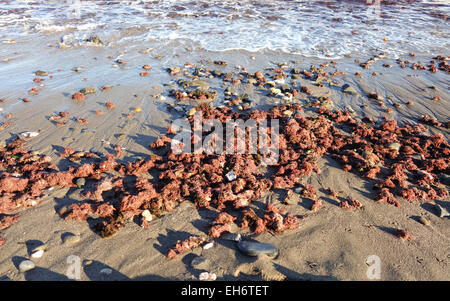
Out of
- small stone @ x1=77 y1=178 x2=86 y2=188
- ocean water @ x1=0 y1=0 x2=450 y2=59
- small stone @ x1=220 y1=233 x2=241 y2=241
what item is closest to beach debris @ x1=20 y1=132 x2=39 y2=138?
small stone @ x1=77 y1=178 x2=86 y2=188

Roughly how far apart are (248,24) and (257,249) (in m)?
21.3

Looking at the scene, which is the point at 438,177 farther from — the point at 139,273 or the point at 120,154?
the point at 120,154

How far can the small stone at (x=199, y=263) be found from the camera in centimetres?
475

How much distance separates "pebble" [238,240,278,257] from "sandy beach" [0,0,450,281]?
127mm

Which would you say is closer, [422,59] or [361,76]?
[361,76]

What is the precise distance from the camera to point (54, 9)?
26.3m

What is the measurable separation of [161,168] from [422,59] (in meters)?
16.1

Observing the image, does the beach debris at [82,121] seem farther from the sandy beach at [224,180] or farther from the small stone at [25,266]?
the small stone at [25,266]

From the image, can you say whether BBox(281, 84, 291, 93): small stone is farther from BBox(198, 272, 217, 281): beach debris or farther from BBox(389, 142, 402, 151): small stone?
BBox(198, 272, 217, 281): beach debris

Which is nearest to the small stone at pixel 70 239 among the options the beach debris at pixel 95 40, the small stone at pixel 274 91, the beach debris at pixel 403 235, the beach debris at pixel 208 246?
the beach debris at pixel 208 246

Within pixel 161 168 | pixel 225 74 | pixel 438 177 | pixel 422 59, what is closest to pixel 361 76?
A: pixel 422 59

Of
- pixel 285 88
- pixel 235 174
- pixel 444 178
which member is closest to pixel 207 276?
pixel 235 174

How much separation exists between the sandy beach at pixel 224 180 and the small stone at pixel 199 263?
0.03 metres

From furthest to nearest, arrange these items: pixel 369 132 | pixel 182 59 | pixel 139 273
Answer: pixel 182 59 → pixel 369 132 → pixel 139 273
